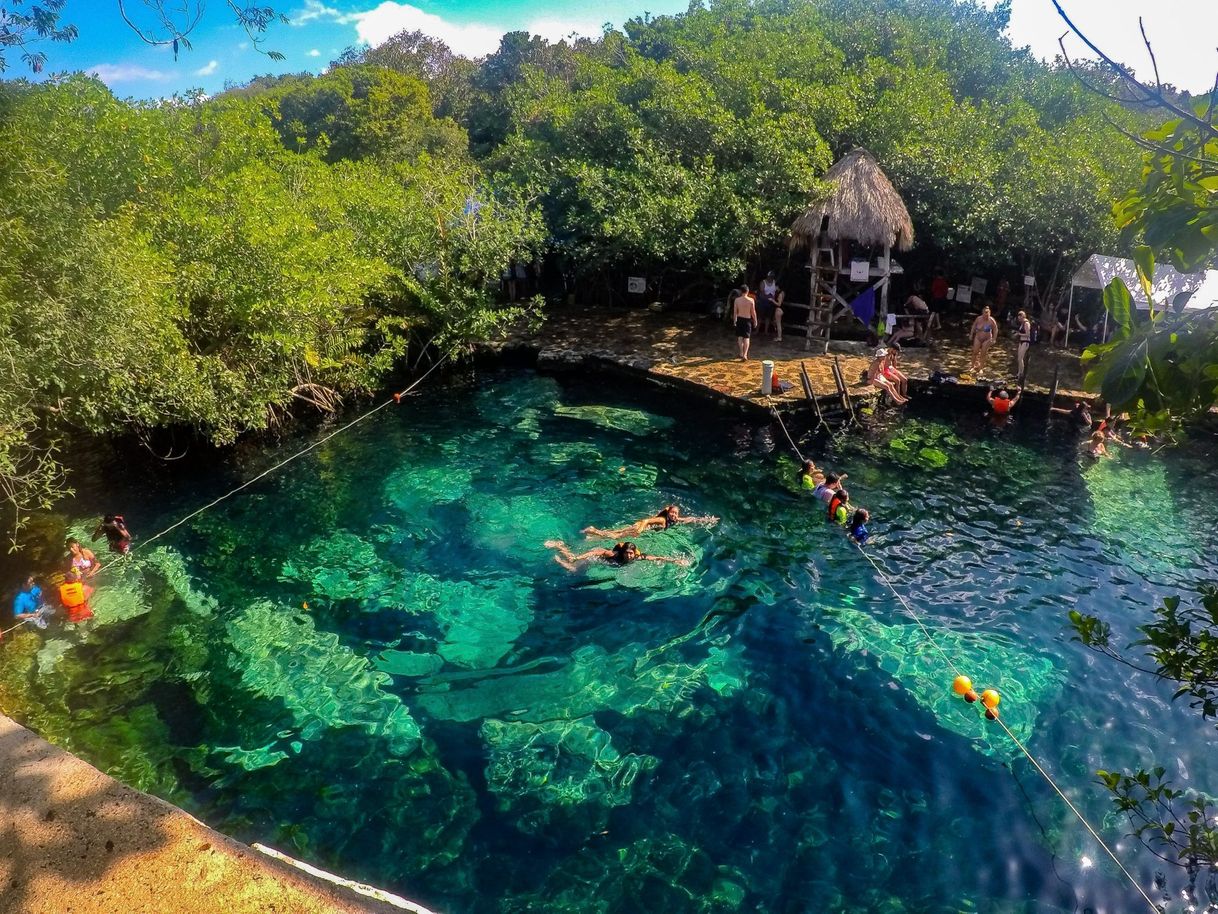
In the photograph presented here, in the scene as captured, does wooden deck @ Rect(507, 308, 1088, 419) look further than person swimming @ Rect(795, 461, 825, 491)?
Yes

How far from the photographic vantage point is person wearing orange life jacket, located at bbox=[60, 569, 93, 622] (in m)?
10.8

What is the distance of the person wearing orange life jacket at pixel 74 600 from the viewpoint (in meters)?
10.8

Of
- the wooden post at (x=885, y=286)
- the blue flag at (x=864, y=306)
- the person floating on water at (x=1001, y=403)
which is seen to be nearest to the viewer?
the person floating on water at (x=1001, y=403)

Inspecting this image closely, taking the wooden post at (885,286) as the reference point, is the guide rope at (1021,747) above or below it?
below

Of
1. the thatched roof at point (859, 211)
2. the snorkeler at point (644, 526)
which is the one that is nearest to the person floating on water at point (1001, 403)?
the thatched roof at point (859, 211)

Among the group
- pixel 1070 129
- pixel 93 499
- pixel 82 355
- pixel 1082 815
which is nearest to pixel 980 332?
pixel 1070 129

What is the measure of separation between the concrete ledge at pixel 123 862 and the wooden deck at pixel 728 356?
44.6ft

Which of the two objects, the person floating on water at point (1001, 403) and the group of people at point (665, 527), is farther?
the person floating on water at point (1001, 403)

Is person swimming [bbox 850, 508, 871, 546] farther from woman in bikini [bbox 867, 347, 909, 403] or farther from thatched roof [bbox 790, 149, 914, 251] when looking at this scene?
thatched roof [bbox 790, 149, 914, 251]

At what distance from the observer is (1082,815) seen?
775cm

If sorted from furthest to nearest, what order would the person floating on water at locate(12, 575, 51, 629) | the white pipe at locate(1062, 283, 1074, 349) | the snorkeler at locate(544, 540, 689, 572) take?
1. the white pipe at locate(1062, 283, 1074, 349)
2. the snorkeler at locate(544, 540, 689, 572)
3. the person floating on water at locate(12, 575, 51, 629)

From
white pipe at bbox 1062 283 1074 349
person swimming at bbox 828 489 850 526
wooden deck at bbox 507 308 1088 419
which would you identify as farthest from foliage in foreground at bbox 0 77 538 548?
white pipe at bbox 1062 283 1074 349

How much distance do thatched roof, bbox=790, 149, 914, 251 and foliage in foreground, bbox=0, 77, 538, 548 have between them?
7.68m

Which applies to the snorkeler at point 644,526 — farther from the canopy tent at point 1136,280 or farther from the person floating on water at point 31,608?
the canopy tent at point 1136,280
